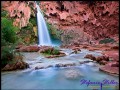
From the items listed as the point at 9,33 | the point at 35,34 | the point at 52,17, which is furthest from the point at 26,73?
the point at 52,17

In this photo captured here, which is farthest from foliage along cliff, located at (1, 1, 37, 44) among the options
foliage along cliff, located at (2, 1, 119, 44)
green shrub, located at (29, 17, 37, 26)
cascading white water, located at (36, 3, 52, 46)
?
cascading white water, located at (36, 3, 52, 46)

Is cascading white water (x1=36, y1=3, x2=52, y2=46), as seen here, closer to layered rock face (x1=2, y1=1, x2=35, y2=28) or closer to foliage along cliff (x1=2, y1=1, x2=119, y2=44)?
foliage along cliff (x1=2, y1=1, x2=119, y2=44)

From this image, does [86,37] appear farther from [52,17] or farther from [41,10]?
[41,10]

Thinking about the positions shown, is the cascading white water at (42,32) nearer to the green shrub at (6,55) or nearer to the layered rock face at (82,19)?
the layered rock face at (82,19)

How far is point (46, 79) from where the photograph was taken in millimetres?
7781

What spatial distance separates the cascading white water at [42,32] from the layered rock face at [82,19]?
2.63ft

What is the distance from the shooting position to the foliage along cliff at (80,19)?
27.4 meters

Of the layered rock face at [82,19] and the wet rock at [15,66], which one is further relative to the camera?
the layered rock face at [82,19]

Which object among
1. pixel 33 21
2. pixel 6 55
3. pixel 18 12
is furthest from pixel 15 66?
pixel 33 21

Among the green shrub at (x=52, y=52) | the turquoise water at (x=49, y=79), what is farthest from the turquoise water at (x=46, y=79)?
the green shrub at (x=52, y=52)

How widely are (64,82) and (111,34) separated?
2197 centimetres

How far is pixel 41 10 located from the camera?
2859 cm

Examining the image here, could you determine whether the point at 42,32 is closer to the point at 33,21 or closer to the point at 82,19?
the point at 33,21

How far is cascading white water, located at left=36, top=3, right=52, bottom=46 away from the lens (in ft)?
86.1
